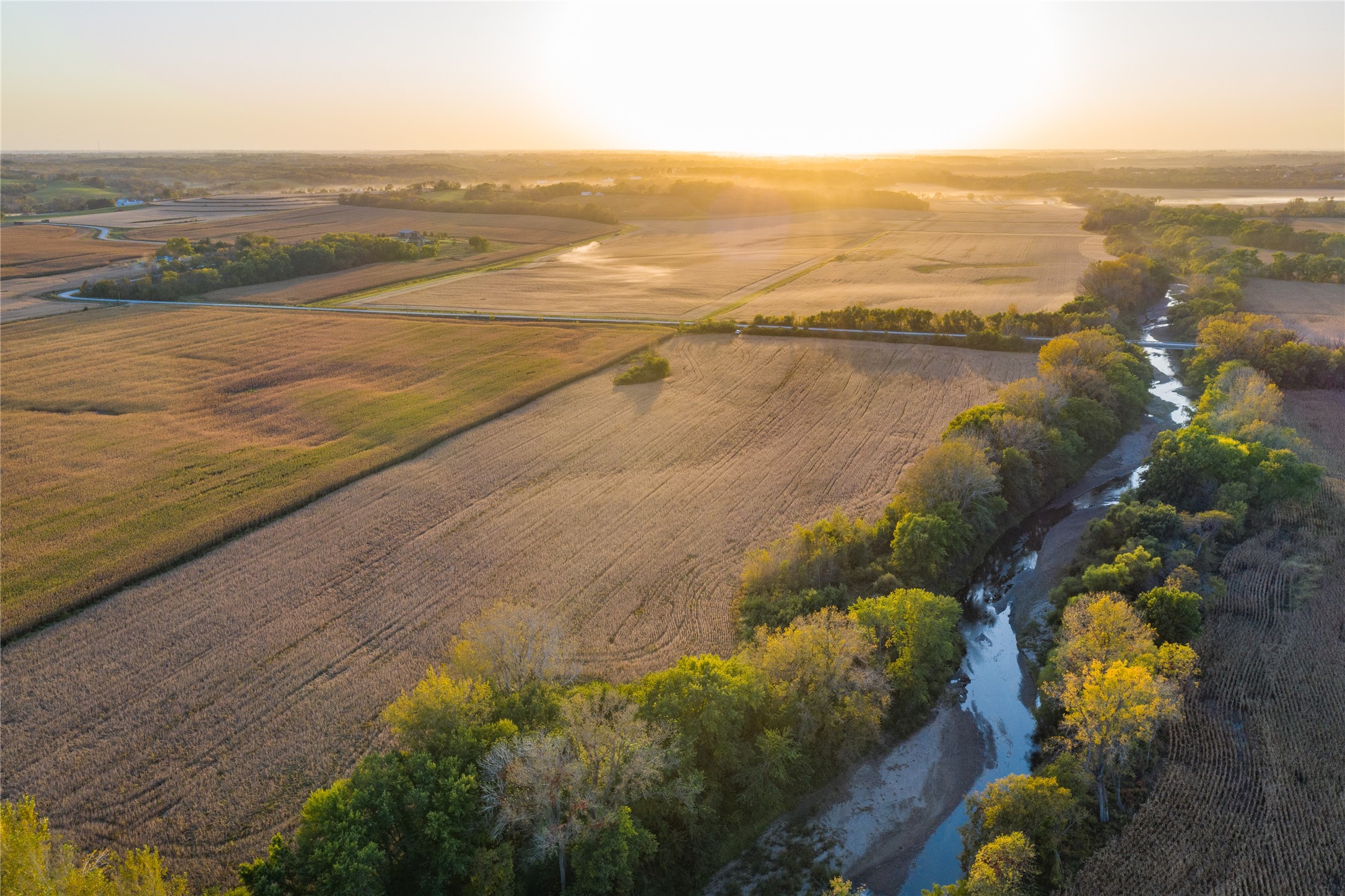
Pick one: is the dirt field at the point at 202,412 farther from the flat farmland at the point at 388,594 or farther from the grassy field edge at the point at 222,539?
the flat farmland at the point at 388,594

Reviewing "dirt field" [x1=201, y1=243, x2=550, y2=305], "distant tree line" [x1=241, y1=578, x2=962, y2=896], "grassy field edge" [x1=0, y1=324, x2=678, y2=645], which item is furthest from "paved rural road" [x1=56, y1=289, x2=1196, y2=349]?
"distant tree line" [x1=241, y1=578, x2=962, y2=896]

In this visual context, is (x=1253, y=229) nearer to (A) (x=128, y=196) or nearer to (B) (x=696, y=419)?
(B) (x=696, y=419)

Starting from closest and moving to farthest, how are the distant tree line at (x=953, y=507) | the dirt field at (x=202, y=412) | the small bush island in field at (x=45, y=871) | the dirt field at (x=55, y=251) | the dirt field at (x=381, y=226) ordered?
the small bush island in field at (x=45, y=871)
the distant tree line at (x=953, y=507)
the dirt field at (x=202, y=412)
the dirt field at (x=55, y=251)
the dirt field at (x=381, y=226)

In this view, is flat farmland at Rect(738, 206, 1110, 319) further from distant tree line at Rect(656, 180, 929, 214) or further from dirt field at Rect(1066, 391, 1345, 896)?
dirt field at Rect(1066, 391, 1345, 896)

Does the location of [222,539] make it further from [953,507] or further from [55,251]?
[55,251]

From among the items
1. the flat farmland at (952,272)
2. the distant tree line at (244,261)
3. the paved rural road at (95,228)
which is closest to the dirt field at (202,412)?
the distant tree line at (244,261)

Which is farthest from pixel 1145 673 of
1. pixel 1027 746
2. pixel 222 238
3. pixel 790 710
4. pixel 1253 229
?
pixel 222 238
